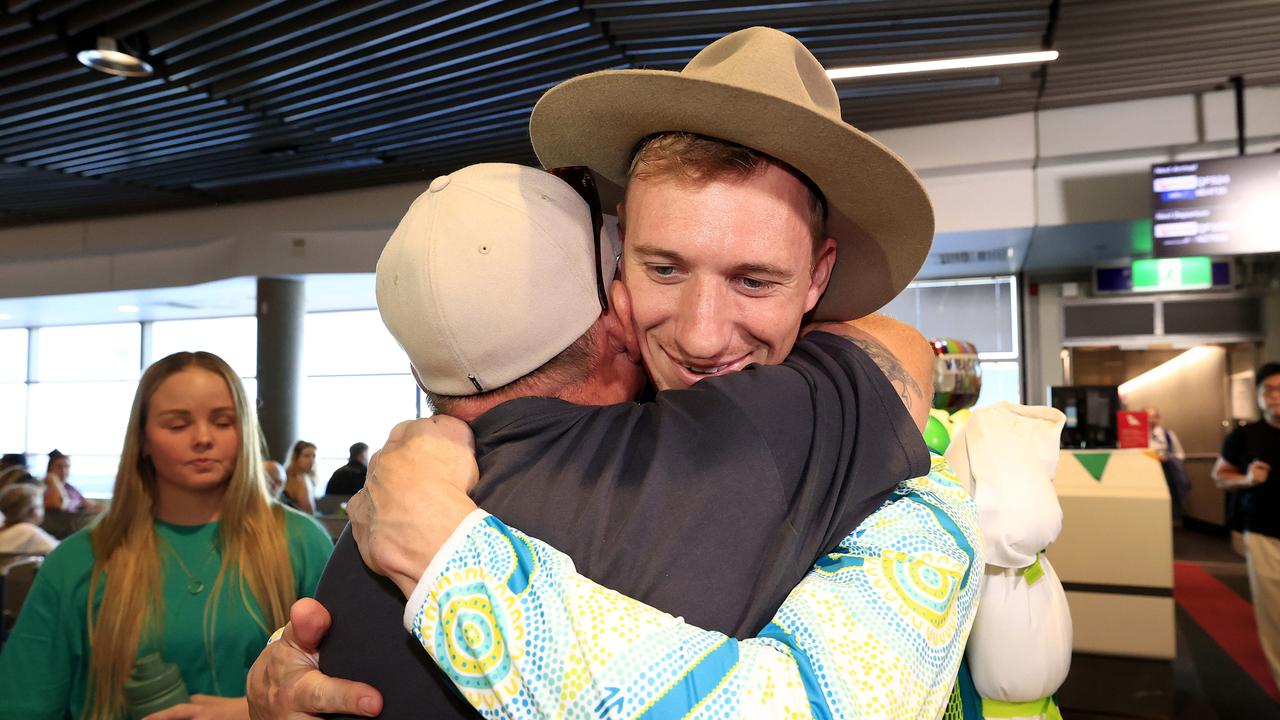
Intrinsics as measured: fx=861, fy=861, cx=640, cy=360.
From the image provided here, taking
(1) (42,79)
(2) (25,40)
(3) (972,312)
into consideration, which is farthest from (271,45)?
(3) (972,312)

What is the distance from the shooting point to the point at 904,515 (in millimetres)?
1053

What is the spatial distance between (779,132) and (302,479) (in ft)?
25.2

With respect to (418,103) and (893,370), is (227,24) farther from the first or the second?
(893,370)

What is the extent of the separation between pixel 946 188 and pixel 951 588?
842 cm

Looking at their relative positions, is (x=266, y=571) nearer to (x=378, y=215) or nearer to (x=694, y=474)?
(x=694, y=474)

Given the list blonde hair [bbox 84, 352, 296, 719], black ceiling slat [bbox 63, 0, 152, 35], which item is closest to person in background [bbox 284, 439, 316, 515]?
black ceiling slat [bbox 63, 0, 152, 35]

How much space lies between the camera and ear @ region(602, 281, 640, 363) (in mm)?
1271

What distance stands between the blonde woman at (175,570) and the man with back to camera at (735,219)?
1.63 m

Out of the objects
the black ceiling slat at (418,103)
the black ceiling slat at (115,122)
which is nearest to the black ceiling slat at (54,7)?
the black ceiling slat at (115,122)

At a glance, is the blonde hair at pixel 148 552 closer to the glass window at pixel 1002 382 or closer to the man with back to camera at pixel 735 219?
the man with back to camera at pixel 735 219

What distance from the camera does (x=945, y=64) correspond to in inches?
260

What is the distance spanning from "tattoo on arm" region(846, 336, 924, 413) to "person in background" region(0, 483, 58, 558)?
449cm

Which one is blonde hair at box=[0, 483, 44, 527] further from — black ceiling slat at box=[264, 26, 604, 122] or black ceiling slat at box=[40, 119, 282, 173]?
black ceiling slat at box=[40, 119, 282, 173]

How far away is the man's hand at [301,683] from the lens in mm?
963
